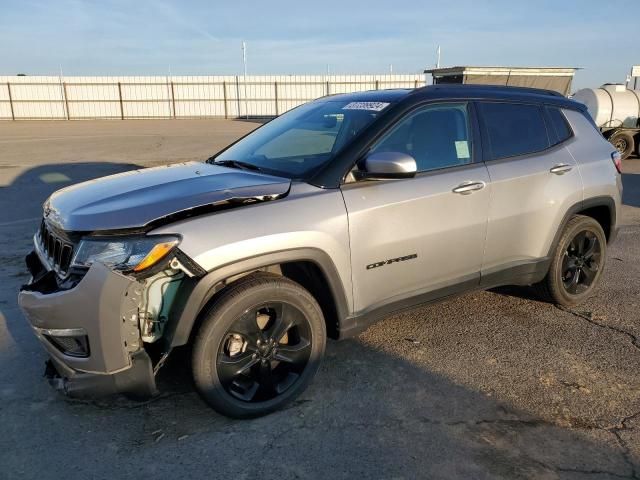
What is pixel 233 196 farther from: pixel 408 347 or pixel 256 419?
pixel 408 347

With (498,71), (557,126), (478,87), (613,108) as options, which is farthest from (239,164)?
(498,71)

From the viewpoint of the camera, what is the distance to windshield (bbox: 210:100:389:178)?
333 cm

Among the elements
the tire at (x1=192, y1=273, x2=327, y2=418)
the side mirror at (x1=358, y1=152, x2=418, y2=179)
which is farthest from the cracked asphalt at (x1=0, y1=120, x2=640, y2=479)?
the side mirror at (x1=358, y1=152, x2=418, y2=179)

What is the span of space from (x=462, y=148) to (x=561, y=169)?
0.97 metres

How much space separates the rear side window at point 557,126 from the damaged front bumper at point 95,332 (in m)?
3.36

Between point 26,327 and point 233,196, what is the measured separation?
2374mm

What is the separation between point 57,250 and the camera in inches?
112

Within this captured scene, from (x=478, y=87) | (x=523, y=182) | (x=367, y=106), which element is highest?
(x=478, y=87)

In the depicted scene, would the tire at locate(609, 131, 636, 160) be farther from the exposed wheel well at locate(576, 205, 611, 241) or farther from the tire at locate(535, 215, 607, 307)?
the tire at locate(535, 215, 607, 307)

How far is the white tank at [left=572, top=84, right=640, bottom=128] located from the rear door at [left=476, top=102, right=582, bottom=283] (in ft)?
40.2

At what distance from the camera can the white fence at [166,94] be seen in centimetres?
3538

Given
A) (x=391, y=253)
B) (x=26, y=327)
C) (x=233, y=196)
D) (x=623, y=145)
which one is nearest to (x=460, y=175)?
(x=391, y=253)

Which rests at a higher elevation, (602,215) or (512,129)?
(512,129)

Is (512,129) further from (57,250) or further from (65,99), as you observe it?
(65,99)
